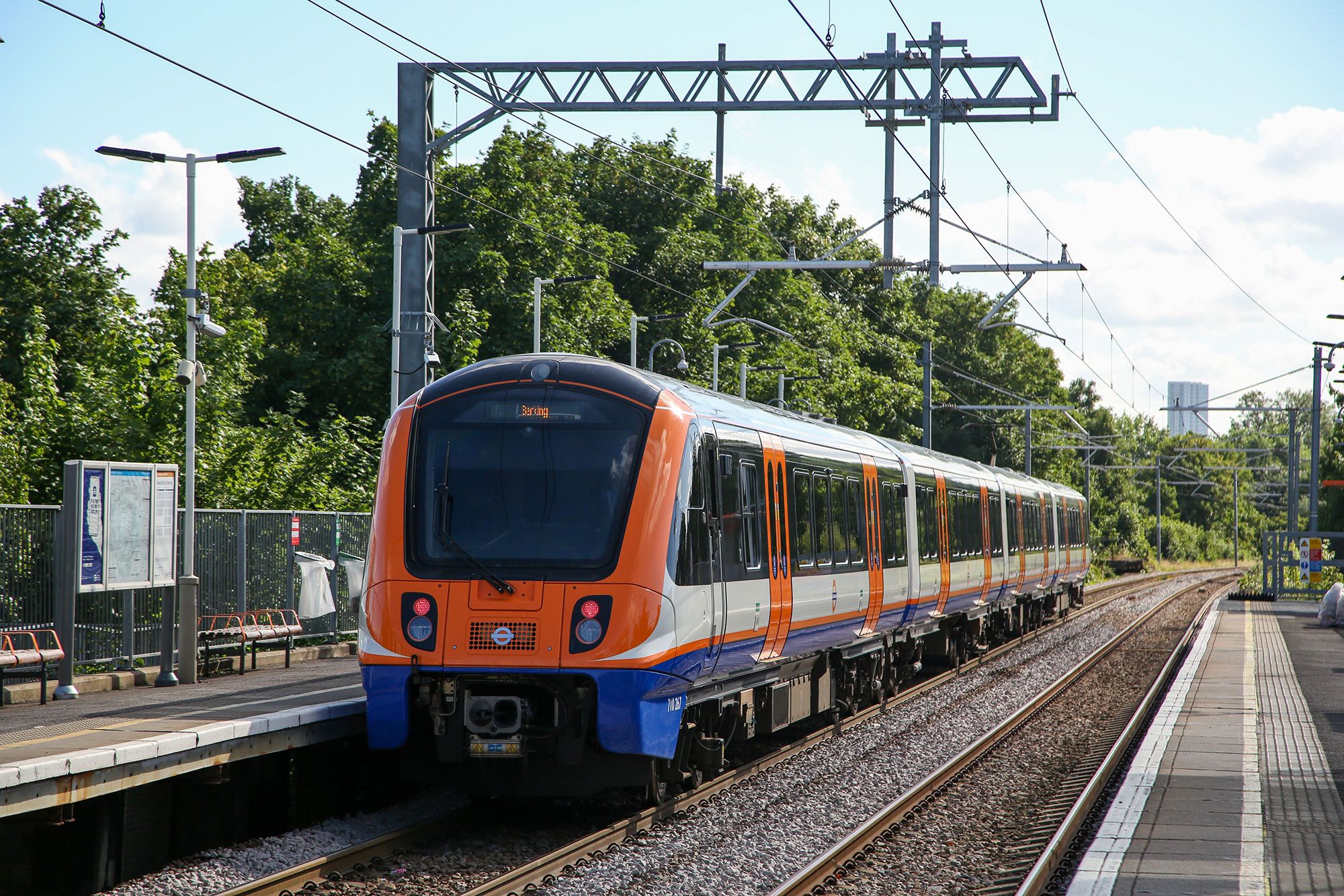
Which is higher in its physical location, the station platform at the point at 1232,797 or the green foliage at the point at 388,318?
the green foliage at the point at 388,318

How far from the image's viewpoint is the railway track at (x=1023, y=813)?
8883 mm

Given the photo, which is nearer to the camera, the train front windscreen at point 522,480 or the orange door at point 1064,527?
the train front windscreen at point 522,480

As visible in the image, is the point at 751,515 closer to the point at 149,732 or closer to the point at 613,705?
the point at 613,705

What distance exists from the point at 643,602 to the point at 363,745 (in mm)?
3028

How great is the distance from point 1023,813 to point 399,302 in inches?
446

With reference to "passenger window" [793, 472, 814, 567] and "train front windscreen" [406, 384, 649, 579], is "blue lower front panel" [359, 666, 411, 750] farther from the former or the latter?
"passenger window" [793, 472, 814, 567]

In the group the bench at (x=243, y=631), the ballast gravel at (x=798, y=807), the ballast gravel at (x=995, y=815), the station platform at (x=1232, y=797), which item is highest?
the bench at (x=243, y=631)

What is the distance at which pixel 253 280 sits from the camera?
1853 inches

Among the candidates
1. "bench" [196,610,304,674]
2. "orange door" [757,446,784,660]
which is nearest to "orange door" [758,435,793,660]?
"orange door" [757,446,784,660]

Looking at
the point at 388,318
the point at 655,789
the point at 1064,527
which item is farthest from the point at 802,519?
the point at 1064,527

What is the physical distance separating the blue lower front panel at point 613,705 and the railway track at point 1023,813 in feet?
4.59

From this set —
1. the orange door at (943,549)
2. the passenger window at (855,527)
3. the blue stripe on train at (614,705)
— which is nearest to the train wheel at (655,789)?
the blue stripe on train at (614,705)

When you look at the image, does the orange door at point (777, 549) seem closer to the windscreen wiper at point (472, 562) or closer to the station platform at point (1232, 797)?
the station platform at point (1232, 797)

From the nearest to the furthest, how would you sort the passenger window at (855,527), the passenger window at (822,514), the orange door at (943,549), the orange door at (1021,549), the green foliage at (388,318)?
1. the passenger window at (822,514)
2. the passenger window at (855,527)
3. the orange door at (943,549)
4. the green foliage at (388,318)
5. the orange door at (1021,549)
